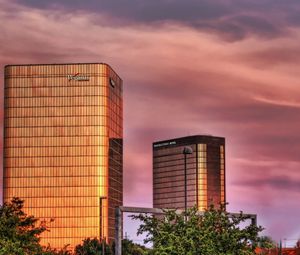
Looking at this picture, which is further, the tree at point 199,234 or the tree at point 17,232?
the tree at point 17,232

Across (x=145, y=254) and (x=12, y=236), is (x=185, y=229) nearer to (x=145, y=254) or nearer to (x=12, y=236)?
(x=145, y=254)

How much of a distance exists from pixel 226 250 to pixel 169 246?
3651mm

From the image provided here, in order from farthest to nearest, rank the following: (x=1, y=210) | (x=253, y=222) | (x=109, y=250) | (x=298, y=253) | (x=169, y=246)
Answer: (x=109, y=250), (x=298, y=253), (x=1, y=210), (x=253, y=222), (x=169, y=246)

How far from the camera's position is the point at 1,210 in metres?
87.3

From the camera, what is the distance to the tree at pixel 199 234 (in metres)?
52.7

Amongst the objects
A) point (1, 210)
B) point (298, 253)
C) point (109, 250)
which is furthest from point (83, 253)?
point (1, 210)

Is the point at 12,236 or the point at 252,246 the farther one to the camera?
the point at 12,236

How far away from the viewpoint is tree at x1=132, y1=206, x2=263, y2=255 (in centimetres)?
5269

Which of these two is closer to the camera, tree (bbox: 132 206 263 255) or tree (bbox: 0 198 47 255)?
tree (bbox: 132 206 263 255)

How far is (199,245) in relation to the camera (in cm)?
5322

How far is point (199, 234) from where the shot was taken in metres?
53.2

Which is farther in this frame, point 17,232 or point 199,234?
point 17,232

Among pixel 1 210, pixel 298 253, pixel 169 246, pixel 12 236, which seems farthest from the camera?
pixel 298 253

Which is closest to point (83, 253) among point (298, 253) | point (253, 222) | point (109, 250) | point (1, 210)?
point (109, 250)
